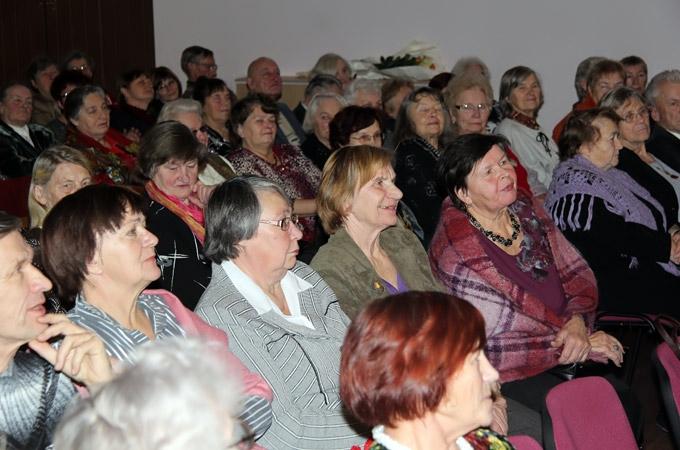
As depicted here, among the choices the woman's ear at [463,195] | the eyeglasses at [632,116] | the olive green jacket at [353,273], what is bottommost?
the olive green jacket at [353,273]

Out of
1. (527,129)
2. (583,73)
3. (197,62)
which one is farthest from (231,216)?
(197,62)

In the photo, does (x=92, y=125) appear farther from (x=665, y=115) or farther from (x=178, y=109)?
(x=665, y=115)

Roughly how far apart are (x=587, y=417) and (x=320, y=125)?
11.3 feet

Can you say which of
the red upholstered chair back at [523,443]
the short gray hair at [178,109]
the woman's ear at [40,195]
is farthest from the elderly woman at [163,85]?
the red upholstered chair back at [523,443]

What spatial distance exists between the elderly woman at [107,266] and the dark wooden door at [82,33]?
6.48 meters

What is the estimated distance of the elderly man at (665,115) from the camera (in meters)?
5.23

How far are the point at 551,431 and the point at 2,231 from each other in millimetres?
1363

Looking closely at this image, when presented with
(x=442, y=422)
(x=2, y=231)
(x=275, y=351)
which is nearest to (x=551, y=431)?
(x=442, y=422)

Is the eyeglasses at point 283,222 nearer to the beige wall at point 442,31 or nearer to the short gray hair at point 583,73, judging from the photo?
the short gray hair at point 583,73

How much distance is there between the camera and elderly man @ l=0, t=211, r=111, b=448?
1.99 m

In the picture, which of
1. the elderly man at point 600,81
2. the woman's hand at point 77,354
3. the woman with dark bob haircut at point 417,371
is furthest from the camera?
the elderly man at point 600,81

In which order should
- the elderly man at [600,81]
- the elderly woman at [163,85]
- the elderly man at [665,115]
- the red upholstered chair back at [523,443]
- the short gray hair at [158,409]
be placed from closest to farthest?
1. the short gray hair at [158,409]
2. the red upholstered chair back at [523,443]
3. the elderly man at [665,115]
4. the elderly man at [600,81]
5. the elderly woman at [163,85]

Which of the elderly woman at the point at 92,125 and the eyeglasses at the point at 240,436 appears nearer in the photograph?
the eyeglasses at the point at 240,436

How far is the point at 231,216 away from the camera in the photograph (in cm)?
272
